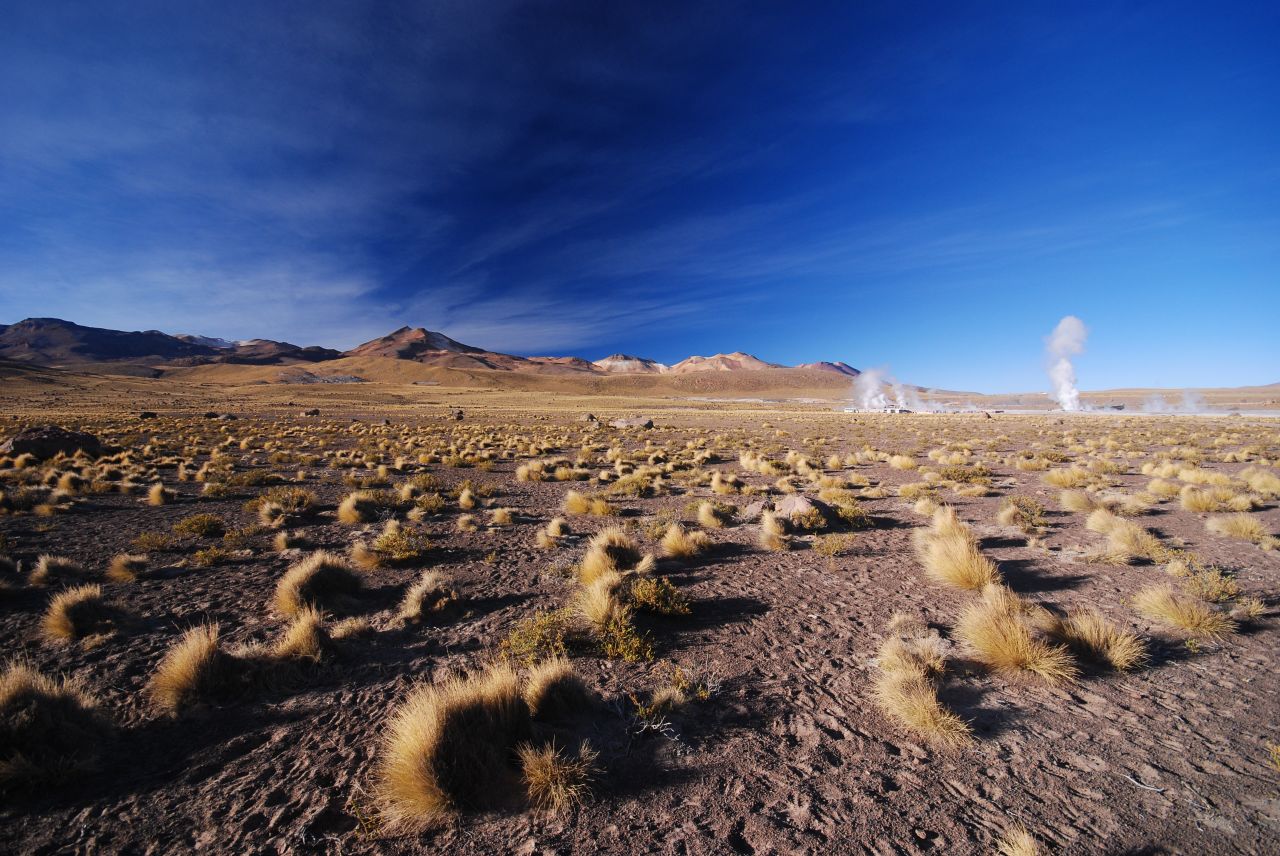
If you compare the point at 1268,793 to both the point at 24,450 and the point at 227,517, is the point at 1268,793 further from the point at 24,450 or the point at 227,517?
the point at 24,450

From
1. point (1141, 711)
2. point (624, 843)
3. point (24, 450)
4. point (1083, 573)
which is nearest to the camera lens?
point (624, 843)

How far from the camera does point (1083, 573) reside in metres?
7.24

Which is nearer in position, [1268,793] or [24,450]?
[1268,793]

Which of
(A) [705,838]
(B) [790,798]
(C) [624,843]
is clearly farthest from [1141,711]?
(C) [624,843]

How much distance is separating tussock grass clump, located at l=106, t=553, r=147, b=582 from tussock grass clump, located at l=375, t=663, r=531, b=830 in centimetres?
651

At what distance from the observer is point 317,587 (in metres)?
6.46

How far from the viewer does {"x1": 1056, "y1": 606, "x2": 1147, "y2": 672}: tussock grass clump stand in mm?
4574

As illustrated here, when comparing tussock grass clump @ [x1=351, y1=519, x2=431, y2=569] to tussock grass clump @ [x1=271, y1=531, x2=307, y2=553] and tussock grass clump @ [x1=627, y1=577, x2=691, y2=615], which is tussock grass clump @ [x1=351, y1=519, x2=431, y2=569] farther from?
tussock grass clump @ [x1=627, y1=577, x2=691, y2=615]

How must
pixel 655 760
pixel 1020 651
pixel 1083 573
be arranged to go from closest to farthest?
1. pixel 655 760
2. pixel 1020 651
3. pixel 1083 573

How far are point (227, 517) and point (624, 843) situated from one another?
12006mm

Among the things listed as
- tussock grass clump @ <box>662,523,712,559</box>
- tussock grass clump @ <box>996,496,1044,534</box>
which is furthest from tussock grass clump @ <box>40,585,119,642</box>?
tussock grass clump @ <box>996,496,1044,534</box>

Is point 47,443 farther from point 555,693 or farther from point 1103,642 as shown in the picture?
point 1103,642

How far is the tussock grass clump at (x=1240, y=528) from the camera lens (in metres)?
8.57

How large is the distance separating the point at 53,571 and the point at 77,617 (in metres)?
2.53
